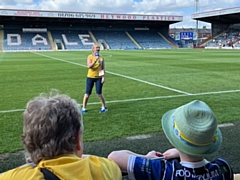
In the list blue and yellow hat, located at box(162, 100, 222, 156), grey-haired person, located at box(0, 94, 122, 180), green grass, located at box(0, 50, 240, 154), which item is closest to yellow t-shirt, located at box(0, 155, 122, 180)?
grey-haired person, located at box(0, 94, 122, 180)

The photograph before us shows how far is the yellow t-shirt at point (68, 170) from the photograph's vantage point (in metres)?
1.46

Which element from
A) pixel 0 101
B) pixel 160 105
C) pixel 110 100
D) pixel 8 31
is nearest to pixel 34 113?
pixel 160 105

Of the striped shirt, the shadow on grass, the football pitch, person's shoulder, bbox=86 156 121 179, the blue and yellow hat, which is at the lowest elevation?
the shadow on grass

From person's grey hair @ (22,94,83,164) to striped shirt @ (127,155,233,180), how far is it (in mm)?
481

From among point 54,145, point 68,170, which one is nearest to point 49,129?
point 54,145

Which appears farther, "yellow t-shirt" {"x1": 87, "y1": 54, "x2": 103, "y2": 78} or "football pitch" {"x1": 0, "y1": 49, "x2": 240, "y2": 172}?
"yellow t-shirt" {"x1": 87, "y1": 54, "x2": 103, "y2": 78}

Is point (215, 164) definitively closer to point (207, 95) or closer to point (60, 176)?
point (60, 176)

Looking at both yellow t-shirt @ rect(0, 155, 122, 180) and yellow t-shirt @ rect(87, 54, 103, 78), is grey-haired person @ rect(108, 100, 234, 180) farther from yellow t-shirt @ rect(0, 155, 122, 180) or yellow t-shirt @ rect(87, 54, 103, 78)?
yellow t-shirt @ rect(87, 54, 103, 78)

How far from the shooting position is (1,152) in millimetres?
4652

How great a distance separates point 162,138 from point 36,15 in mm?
53771

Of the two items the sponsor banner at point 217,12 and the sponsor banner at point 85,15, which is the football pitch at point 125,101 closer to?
the sponsor banner at point 85,15

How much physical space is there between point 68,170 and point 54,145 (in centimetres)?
15

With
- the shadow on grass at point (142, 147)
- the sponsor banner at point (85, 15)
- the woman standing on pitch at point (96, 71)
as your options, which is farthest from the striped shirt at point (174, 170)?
the sponsor banner at point (85, 15)

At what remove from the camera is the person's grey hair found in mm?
1530
